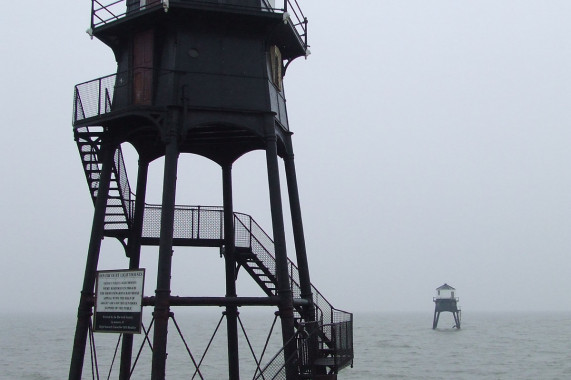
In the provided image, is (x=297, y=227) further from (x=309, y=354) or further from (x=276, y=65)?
(x=276, y=65)

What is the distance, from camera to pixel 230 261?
2317cm

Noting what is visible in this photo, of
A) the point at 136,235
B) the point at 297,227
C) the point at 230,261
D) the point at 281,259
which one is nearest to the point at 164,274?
the point at 281,259

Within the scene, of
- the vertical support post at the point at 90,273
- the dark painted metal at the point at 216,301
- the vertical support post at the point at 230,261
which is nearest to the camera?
the dark painted metal at the point at 216,301

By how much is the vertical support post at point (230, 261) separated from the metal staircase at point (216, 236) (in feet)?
0.83

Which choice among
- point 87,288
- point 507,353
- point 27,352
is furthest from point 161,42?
point 27,352

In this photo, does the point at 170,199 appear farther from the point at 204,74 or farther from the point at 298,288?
the point at 298,288

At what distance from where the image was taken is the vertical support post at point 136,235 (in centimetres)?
2225

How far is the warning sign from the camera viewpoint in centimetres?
1762

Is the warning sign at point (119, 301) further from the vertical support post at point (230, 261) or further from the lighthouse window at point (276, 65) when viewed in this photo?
the lighthouse window at point (276, 65)

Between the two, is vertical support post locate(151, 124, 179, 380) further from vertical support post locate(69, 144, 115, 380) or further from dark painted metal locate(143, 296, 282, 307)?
vertical support post locate(69, 144, 115, 380)

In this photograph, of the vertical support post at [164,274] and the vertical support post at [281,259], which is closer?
the vertical support post at [164,274]

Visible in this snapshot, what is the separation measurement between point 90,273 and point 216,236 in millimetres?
5039

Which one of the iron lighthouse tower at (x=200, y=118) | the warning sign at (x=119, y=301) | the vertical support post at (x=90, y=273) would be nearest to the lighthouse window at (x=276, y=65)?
the iron lighthouse tower at (x=200, y=118)

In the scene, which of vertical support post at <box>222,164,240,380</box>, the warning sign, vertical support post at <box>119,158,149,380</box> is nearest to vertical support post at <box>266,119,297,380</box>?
the warning sign
